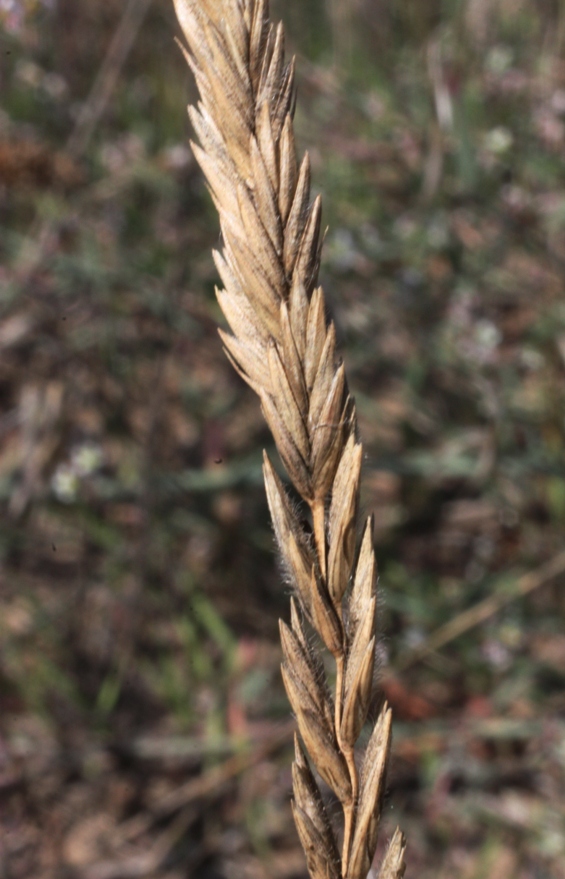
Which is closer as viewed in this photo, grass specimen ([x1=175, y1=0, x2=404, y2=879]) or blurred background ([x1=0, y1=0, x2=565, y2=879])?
grass specimen ([x1=175, y1=0, x2=404, y2=879])

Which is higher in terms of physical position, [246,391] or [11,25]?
[11,25]

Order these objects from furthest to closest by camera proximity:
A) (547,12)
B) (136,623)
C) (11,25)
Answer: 1. (547,12)
2. (136,623)
3. (11,25)

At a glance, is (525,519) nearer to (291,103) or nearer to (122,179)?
(122,179)

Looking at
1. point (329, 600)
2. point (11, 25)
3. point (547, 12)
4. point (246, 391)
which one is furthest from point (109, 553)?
point (547, 12)

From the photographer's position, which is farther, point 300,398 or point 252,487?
point 252,487

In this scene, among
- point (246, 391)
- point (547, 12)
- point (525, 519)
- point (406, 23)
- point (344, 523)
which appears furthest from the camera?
point (406, 23)
